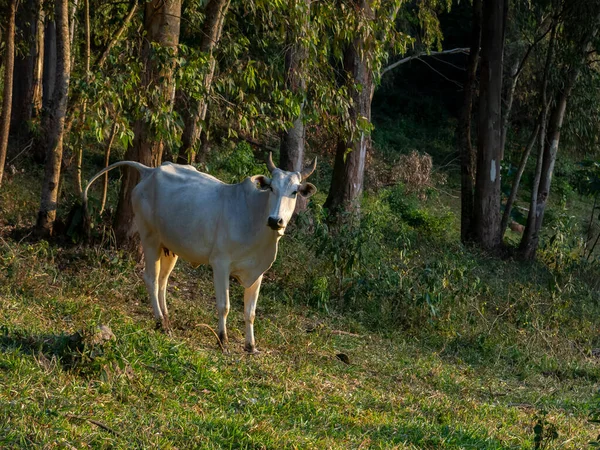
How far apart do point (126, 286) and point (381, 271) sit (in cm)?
300

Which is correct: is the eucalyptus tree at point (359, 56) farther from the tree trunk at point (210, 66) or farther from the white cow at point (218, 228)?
the white cow at point (218, 228)

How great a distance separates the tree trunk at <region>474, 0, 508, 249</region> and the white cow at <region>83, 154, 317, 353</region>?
8637 mm

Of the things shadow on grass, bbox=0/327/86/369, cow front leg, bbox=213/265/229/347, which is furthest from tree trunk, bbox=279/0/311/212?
shadow on grass, bbox=0/327/86/369

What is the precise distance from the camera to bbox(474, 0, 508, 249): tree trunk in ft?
52.0

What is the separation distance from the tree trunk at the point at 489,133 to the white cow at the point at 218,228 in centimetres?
864

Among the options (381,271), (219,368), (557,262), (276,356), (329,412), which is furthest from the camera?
(557,262)

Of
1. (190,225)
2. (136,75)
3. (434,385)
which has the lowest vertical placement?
(434,385)

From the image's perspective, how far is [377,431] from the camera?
609cm

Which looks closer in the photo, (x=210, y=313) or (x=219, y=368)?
(x=219, y=368)

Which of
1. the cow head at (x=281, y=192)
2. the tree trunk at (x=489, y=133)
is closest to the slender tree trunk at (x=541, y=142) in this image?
the tree trunk at (x=489, y=133)

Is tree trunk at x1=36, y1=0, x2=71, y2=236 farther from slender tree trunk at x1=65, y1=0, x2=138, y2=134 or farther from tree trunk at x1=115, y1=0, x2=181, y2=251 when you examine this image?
tree trunk at x1=115, y1=0, x2=181, y2=251

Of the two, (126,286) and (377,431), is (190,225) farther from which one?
(377,431)

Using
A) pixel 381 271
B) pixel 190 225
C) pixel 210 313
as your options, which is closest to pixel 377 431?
pixel 190 225

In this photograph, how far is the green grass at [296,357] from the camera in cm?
550
